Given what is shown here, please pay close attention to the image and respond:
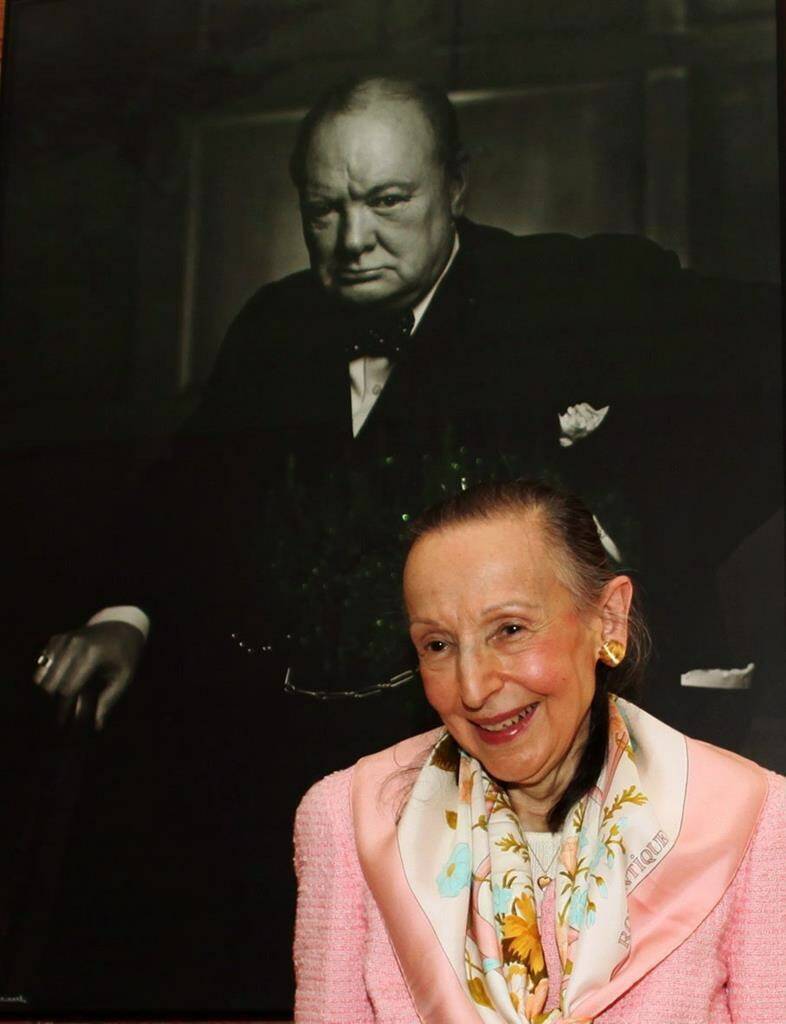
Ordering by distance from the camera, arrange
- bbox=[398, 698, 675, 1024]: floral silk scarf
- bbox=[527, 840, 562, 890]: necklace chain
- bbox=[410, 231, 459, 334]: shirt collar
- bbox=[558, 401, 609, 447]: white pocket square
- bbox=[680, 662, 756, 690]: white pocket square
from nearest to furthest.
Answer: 1. bbox=[398, 698, 675, 1024]: floral silk scarf
2. bbox=[527, 840, 562, 890]: necklace chain
3. bbox=[680, 662, 756, 690]: white pocket square
4. bbox=[558, 401, 609, 447]: white pocket square
5. bbox=[410, 231, 459, 334]: shirt collar

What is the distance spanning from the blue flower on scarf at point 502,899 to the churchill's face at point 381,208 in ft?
3.55

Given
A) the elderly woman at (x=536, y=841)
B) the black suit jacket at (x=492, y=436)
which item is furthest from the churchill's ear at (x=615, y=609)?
the black suit jacket at (x=492, y=436)

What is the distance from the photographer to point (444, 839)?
4.96ft

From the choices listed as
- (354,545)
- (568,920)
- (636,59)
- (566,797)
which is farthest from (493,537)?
(636,59)

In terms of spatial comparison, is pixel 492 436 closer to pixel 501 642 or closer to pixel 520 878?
pixel 501 642

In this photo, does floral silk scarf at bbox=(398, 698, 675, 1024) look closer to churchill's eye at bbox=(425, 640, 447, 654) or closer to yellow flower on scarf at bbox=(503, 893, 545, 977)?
yellow flower on scarf at bbox=(503, 893, 545, 977)

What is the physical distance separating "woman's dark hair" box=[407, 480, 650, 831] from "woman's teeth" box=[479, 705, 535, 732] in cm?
13

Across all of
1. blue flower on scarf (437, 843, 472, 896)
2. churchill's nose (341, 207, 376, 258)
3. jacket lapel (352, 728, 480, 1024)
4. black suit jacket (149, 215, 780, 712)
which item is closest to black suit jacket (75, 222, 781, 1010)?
black suit jacket (149, 215, 780, 712)

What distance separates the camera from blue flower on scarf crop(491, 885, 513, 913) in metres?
1.42

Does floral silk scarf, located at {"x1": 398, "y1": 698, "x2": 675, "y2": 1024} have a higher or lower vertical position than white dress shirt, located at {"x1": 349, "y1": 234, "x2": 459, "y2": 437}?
lower

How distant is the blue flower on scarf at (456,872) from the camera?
4.76ft

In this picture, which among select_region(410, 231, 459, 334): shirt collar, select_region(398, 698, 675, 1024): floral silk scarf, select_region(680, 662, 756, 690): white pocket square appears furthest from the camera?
select_region(410, 231, 459, 334): shirt collar

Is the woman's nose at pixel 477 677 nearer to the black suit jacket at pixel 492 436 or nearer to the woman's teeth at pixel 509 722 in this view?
the woman's teeth at pixel 509 722

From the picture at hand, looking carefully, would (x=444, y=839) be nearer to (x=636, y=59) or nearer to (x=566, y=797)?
(x=566, y=797)
